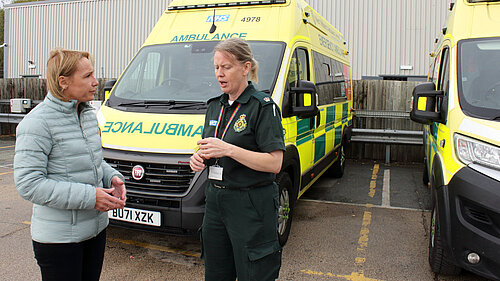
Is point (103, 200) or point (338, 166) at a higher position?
point (103, 200)

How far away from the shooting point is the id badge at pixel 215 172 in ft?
6.80

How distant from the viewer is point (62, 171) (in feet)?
6.28

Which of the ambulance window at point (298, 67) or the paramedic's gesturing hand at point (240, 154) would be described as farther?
the ambulance window at point (298, 67)

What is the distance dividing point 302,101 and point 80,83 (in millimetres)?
2625

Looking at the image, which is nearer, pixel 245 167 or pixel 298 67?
pixel 245 167

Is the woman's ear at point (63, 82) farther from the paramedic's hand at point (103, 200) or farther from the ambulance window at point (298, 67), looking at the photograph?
the ambulance window at point (298, 67)

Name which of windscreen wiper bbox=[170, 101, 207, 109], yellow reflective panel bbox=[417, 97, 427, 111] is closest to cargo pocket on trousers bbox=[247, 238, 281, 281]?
windscreen wiper bbox=[170, 101, 207, 109]

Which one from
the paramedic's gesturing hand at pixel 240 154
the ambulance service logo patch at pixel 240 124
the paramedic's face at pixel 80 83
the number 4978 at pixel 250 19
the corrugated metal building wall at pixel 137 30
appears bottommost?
the paramedic's gesturing hand at pixel 240 154

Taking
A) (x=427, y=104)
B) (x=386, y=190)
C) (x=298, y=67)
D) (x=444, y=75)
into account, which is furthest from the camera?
(x=386, y=190)

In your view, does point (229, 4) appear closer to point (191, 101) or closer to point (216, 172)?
point (191, 101)

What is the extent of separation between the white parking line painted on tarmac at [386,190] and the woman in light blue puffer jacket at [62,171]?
16.6ft

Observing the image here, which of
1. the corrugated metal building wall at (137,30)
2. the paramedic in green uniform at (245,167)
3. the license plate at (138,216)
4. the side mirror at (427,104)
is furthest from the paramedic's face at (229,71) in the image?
the corrugated metal building wall at (137,30)

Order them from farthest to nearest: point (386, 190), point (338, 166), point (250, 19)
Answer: point (338, 166) < point (386, 190) < point (250, 19)

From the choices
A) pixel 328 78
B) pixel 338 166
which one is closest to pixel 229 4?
pixel 328 78
